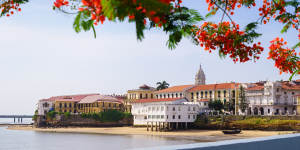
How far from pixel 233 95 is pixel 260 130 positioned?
2387 cm

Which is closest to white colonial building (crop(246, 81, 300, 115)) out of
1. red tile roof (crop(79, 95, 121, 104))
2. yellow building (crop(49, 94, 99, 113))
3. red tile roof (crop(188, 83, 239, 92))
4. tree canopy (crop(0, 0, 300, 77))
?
red tile roof (crop(188, 83, 239, 92))

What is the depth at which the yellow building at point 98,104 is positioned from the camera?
115 m

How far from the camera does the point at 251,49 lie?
24.4 feet

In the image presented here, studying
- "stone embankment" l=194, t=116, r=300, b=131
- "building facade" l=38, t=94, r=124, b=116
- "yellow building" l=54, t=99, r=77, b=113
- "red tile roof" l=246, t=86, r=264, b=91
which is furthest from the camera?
"yellow building" l=54, t=99, r=77, b=113

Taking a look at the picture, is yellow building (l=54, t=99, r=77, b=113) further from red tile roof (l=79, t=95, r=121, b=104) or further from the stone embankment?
the stone embankment

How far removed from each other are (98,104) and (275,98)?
52.1m

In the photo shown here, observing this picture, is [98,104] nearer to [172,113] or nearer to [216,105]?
[172,113]

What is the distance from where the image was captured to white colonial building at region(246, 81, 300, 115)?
3438 inches

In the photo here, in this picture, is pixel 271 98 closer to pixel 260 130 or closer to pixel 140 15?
pixel 260 130

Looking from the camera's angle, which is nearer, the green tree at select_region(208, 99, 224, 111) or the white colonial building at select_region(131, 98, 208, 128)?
the white colonial building at select_region(131, 98, 208, 128)

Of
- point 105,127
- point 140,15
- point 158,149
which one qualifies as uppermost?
point 140,15

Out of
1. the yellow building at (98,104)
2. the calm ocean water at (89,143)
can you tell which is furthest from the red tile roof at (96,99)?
the calm ocean water at (89,143)

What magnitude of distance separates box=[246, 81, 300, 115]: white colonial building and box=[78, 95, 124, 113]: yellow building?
42.3m

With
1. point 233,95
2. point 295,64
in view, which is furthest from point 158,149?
point 233,95
